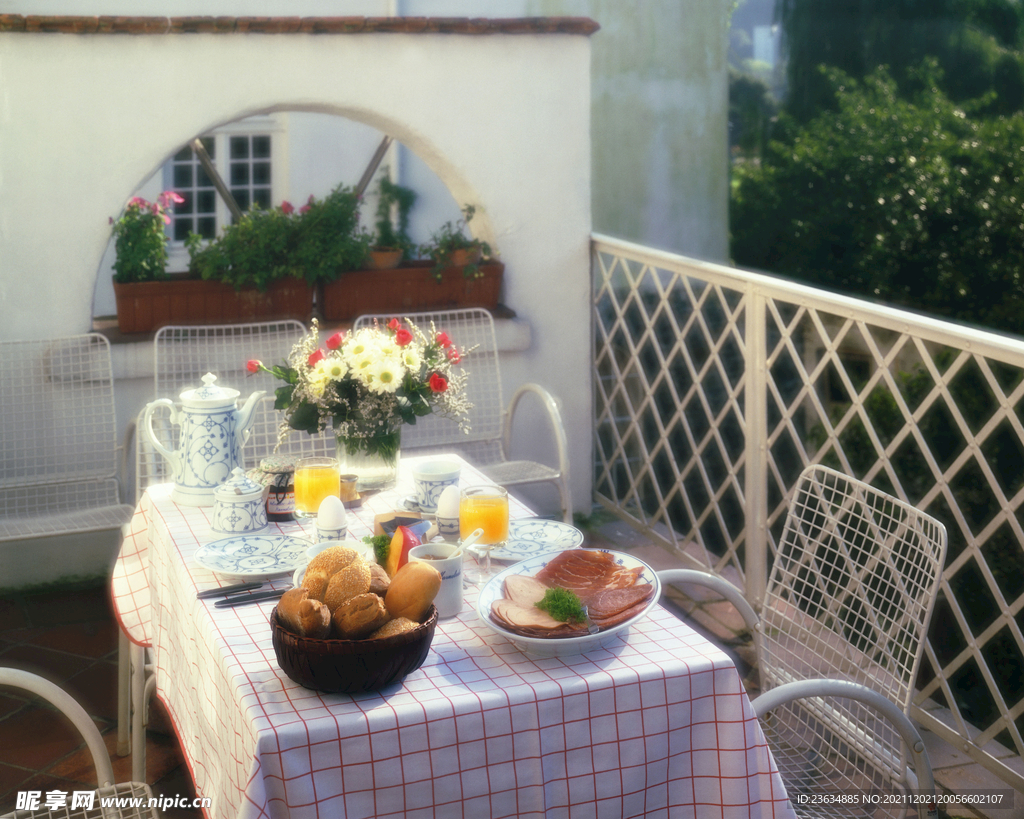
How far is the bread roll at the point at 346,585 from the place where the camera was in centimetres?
149

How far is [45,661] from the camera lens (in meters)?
3.13

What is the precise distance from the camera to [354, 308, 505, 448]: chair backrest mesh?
3752 mm

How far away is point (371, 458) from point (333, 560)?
32.8 inches

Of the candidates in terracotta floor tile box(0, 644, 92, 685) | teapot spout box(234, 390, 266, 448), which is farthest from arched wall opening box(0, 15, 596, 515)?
teapot spout box(234, 390, 266, 448)

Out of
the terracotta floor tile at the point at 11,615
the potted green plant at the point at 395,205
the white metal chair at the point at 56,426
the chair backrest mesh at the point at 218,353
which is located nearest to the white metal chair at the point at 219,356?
the chair backrest mesh at the point at 218,353

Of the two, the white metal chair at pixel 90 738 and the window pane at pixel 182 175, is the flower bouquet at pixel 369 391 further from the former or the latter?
the window pane at pixel 182 175

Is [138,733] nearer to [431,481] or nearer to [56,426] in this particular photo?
[431,481]

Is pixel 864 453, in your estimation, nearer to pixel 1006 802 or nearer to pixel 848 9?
pixel 1006 802

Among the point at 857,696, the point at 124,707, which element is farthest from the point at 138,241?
the point at 857,696

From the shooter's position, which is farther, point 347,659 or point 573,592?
point 573,592

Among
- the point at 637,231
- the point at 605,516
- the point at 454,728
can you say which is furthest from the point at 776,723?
the point at 637,231

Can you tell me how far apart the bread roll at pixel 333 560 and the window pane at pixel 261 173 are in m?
5.95

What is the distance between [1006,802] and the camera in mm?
2375

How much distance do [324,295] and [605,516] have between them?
56.1 inches
